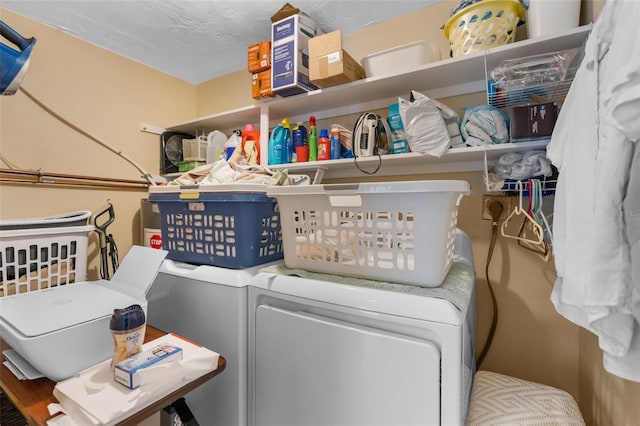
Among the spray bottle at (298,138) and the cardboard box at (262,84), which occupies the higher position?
the cardboard box at (262,84)

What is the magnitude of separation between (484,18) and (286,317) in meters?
1.40

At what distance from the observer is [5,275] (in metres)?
1.28

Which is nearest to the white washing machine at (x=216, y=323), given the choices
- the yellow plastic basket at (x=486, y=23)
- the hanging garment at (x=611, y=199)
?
the hanging garment at (x=611, y=199)

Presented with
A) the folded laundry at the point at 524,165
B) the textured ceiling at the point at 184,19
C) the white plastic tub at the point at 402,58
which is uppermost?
the textured ceiling at the point at 184,19

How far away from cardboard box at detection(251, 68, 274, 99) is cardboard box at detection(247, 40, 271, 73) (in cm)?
3

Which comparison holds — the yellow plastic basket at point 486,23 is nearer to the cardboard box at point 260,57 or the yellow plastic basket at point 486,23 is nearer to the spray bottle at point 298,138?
the spray bottle at point 298,138

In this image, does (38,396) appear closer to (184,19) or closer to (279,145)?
(279,145)

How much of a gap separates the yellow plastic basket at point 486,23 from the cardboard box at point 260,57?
39.6 inches

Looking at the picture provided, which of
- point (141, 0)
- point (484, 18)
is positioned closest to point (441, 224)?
point (484, 18)

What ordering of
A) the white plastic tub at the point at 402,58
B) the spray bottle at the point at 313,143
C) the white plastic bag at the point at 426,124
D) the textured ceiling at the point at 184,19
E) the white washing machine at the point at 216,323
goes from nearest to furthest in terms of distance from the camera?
1. the white washing machine at the point at 216,323
2. the white plastic bag at the point at 426,124
3. the white plastic tub at the point at 402,58
4. the textured ceiling at the point at 184,19
5. the spray bottle at the point at 313,143

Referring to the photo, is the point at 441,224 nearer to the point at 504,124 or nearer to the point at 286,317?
the point at 286,317

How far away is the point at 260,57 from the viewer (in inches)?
68.5

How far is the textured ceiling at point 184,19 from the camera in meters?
1.57

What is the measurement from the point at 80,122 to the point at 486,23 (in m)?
2.34
